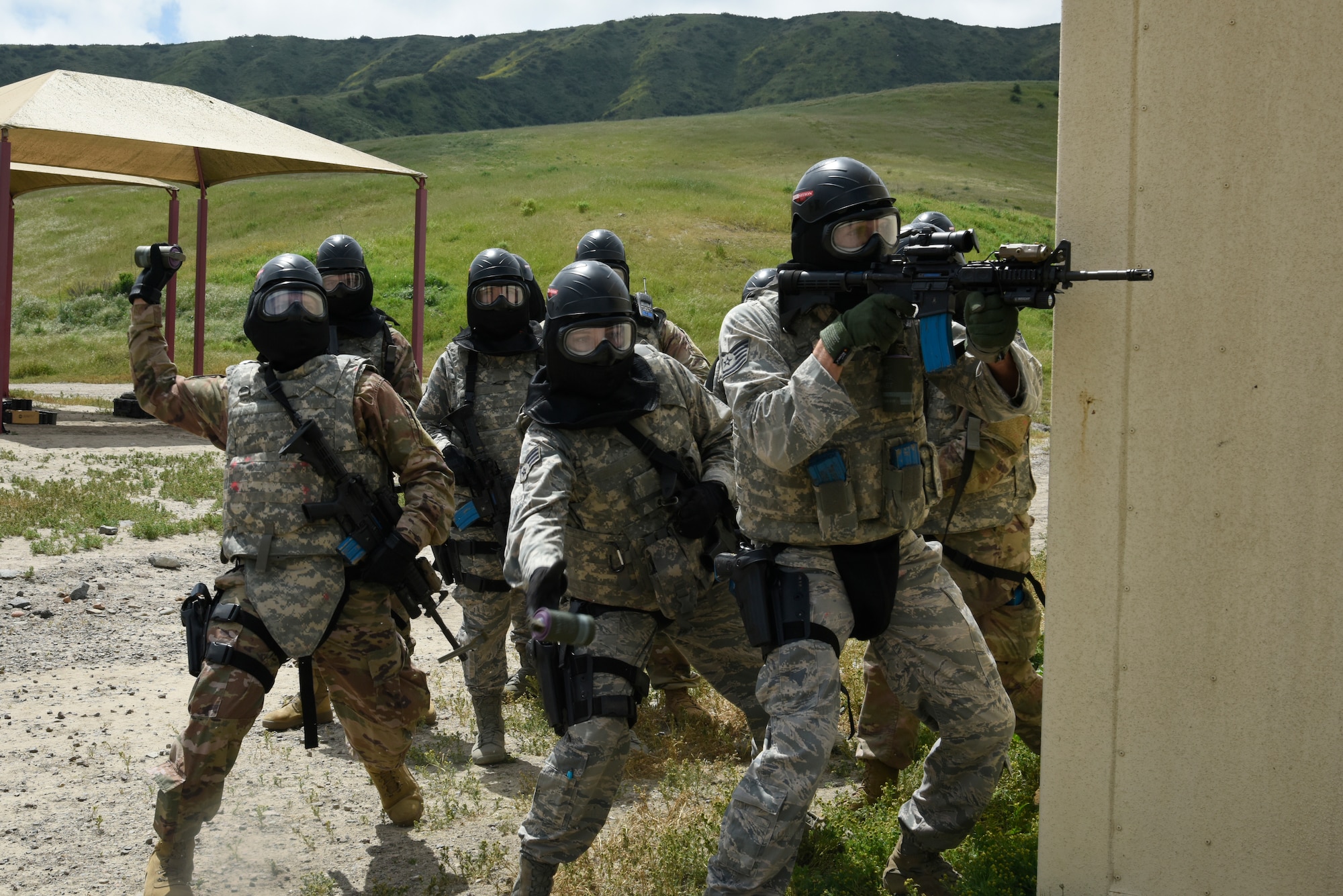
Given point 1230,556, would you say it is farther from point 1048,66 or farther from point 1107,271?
point 1048,66

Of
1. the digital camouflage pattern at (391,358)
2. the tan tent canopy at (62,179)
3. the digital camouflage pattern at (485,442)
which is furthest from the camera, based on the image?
the tan tent canopy at (62,179)

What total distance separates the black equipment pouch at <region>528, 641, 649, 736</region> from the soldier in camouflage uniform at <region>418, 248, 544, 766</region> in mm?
1997

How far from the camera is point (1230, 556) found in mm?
3424

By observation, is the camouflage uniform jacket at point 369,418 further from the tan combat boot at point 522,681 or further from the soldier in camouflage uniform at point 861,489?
the tan combat boot at point 522,681

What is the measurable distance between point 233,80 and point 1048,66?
117 metres

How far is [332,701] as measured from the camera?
4.67 meters

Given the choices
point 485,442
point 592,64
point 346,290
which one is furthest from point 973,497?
point 592,64

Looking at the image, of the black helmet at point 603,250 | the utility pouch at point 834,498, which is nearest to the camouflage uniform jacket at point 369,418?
the utility pouch at point 834,498

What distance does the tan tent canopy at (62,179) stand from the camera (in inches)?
777

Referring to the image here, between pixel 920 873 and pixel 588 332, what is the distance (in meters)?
2.18

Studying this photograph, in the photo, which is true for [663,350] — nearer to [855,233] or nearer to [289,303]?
[289,303]

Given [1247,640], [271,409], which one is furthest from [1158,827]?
[271,409]

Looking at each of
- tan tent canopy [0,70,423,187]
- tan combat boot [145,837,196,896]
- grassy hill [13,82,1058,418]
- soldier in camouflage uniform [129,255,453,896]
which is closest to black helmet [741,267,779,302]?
soldier in camouflage uniform [129,255,453,896]

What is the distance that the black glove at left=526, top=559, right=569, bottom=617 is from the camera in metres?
3.40
